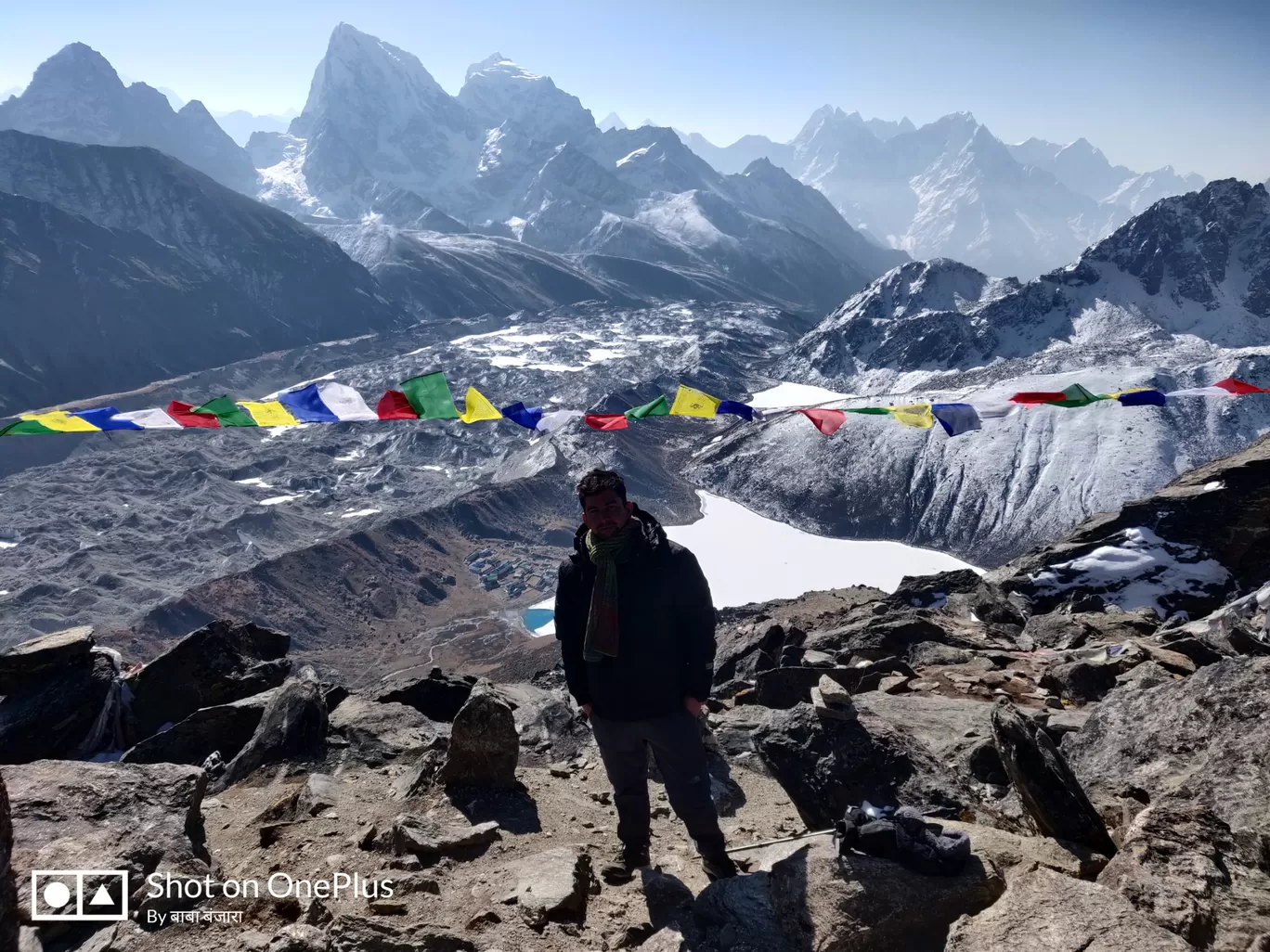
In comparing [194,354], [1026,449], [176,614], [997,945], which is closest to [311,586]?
[176,614]

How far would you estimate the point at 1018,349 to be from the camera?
11688cm

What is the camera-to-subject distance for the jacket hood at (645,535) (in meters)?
4.97

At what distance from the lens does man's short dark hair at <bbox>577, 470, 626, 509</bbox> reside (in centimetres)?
493

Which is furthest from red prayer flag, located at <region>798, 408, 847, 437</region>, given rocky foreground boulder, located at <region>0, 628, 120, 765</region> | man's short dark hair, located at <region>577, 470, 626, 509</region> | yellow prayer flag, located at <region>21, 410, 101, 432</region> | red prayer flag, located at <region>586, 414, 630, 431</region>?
rocky foreground boulder, located at <region>0, 628, 120, 765</region>

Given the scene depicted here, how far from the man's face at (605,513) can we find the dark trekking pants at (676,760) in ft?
4.06

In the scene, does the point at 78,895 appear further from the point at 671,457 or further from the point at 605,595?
the point at 671,457

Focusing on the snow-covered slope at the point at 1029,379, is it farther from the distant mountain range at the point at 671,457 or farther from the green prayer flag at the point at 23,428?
the green prayer flag at the point at 23,428

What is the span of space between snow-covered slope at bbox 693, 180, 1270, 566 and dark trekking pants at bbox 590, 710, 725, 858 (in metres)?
40.2

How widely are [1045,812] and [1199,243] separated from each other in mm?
158589

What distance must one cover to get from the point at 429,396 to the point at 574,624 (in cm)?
719

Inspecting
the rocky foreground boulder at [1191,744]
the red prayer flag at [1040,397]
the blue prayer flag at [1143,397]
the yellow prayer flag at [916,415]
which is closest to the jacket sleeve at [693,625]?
the rocky foreground boulder at [1191,744]

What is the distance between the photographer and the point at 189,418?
11594 mm

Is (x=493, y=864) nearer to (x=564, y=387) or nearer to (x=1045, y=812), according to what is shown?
(x=1045, y=812)

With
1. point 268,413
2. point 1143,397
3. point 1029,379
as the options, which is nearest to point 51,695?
point 268,413
